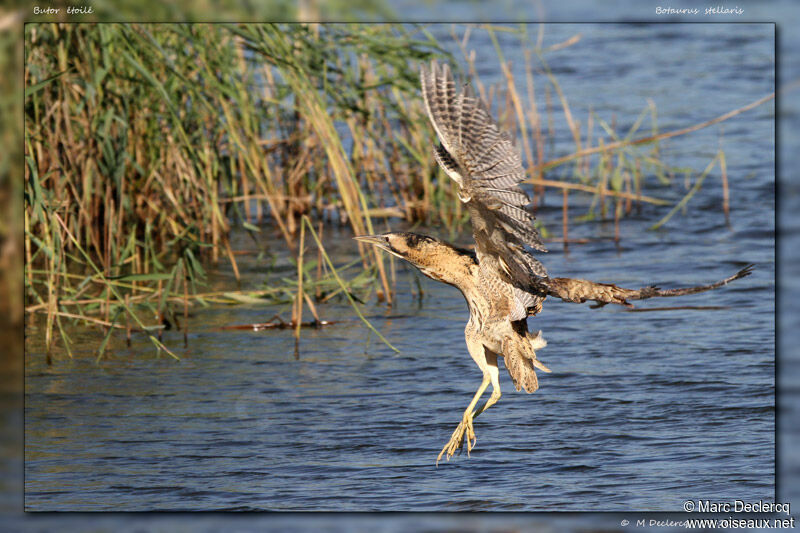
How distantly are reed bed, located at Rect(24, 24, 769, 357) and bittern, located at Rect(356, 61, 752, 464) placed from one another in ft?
5.48

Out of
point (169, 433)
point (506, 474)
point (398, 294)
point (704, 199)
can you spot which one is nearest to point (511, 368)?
point (506, 474)

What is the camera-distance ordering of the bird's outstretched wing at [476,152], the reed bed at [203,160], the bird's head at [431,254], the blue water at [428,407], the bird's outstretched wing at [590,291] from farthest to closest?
the reed bed at [203,160] < the blue water at [428,407] < the bird's head at [431,254] < the bird's outstretched wing at [590,291] < the bird's outstretched wing at [476,152]

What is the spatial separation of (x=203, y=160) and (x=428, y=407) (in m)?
2.75

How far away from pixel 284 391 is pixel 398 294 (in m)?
1.77

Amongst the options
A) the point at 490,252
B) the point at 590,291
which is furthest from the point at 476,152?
the point at 590,291

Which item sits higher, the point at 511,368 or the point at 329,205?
the point at 329,205

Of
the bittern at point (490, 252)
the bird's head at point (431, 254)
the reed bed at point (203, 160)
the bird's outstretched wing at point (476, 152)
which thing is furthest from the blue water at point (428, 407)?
the bird's outstretched wing at point (476, 152)

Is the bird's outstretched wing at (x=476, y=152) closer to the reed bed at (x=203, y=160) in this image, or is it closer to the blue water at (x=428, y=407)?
the blue water at (x=428, y=407)

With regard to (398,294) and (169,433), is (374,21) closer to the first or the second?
(398,294)

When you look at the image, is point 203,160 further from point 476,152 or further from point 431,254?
point 476,152

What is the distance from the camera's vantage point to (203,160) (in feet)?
24.8

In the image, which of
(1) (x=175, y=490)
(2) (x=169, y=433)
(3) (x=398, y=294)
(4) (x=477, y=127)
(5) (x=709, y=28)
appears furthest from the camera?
(5) (x=709, y=28)

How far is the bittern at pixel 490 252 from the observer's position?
375 centimetres

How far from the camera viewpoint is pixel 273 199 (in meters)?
8.27
